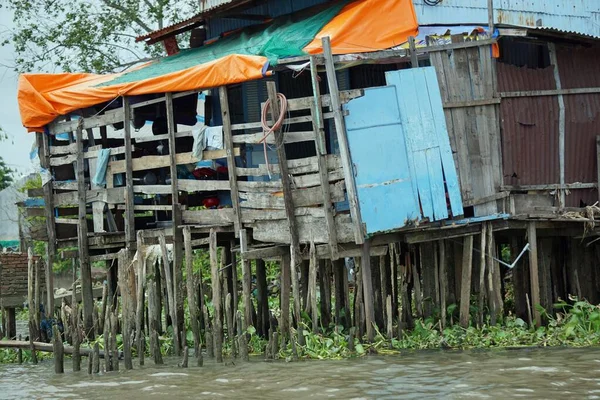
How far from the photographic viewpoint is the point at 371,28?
13883 millimetres

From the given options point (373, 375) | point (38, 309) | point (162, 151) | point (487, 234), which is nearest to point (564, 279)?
point (487, 234)

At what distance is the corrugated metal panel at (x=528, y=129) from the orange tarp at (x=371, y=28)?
134cm

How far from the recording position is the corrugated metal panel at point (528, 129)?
44.9 ft

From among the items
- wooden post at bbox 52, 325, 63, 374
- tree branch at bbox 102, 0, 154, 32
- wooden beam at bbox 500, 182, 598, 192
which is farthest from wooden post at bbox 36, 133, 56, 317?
tree branch at bbox 102, 0, 154, 32

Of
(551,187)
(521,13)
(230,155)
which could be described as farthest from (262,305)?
(521,13)

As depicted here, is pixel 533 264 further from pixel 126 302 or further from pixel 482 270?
pixel 126 302

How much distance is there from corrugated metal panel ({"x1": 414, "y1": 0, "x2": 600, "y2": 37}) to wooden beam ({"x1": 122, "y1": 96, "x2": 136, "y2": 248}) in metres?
4.36

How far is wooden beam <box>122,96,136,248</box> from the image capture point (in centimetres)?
1516

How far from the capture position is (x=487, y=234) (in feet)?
45.1

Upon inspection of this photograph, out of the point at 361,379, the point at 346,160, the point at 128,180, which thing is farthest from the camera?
the point at 128,180

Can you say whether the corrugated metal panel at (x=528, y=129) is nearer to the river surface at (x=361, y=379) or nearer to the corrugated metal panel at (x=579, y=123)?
the corrugated metal panel at (x=579, y=123)

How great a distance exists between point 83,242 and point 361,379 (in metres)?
6.24

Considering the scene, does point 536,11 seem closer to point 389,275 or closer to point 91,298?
point 389,275

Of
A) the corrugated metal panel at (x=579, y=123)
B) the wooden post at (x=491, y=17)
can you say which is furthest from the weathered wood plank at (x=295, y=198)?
the corrugated metal panel at (x=579, y=123)
